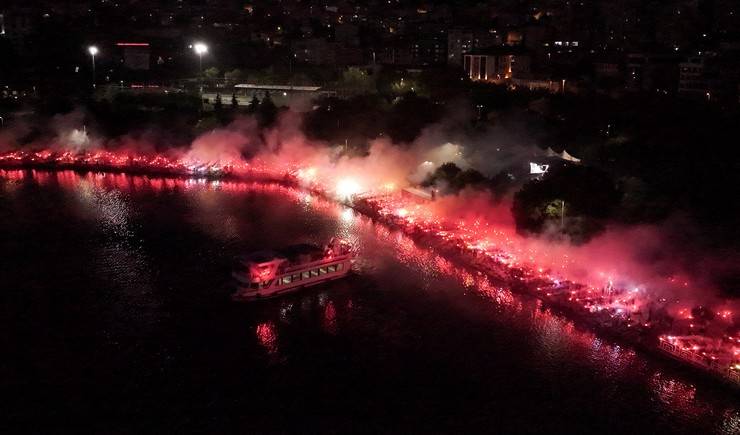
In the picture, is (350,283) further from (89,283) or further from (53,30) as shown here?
(53,30)

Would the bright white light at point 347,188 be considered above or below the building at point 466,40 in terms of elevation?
below

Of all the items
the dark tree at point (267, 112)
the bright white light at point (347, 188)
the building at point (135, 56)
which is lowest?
the bright white light at point (347, 188)

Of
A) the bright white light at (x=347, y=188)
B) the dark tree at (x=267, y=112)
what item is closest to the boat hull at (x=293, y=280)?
the bright white light at (x=347, y=188)

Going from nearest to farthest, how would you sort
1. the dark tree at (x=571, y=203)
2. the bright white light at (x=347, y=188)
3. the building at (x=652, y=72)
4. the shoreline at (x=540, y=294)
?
the shoreline at (x=540, y=294) < the dark tree at (x=571, y=203) < the bright white light at (x=347, y=188) < the building at (x=652, y=72)

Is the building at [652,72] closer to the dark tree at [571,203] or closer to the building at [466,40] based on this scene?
the dark tree at [571,203]

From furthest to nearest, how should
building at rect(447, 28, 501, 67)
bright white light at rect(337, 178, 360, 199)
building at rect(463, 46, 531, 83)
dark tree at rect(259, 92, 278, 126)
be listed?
building at rect(447, 28, 501, 67), building at rect(463, 46, 531, 83), dark tree at rect(259, 92, 278, 126), bright white light at rect(337, 178, 360, 199)

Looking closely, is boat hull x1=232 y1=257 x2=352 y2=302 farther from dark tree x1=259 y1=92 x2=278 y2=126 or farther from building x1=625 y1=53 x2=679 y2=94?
building x1=625 y1=53 x2=679 y2=94

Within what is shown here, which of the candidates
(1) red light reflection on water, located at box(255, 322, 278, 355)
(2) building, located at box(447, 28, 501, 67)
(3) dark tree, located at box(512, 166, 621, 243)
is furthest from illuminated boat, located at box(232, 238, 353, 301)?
(2) building, located at box(447, 28, 501, 67)

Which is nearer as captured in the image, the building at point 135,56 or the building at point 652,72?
the building at point 652,72
